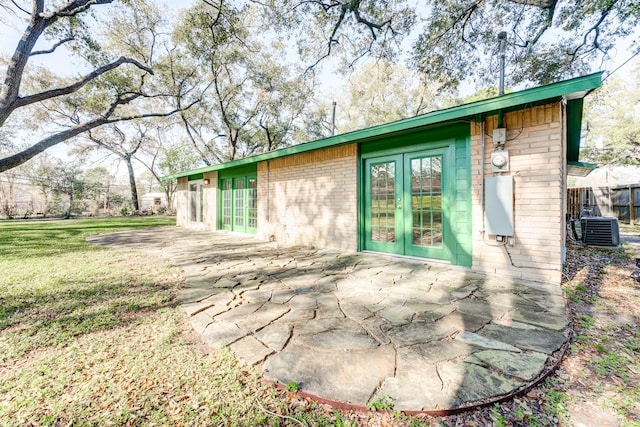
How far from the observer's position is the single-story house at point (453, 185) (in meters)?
3.45

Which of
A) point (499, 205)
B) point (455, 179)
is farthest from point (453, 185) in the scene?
point (499, 205)

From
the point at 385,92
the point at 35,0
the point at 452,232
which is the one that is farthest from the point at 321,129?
the point at 452,232

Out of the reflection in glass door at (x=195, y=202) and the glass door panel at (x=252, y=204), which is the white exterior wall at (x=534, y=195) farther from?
the reflection in glass door at (x=195, y=202)

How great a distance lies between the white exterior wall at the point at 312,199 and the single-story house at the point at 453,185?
2 cm

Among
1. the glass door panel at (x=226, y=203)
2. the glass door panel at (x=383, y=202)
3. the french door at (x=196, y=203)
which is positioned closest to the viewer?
the glass door panel at (x=383, y=202)

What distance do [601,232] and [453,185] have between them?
5.08 m

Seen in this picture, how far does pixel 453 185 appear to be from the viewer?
4.28 metres

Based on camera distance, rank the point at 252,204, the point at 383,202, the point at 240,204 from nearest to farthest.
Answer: the point at 383,202 → the point at 252,204 → the point at 240,204

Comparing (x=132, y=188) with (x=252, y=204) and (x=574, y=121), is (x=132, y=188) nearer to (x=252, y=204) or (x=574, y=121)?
(x=252, y=204)

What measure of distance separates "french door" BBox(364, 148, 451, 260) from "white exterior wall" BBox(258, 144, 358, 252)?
392 millimetres

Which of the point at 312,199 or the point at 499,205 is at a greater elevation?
the point at 312,199

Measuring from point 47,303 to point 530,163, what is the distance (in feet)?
19.7

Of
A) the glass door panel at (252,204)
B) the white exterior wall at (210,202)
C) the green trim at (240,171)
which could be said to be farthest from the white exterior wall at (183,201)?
the glass door panel at (252,204)

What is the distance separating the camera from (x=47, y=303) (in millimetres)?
3020
